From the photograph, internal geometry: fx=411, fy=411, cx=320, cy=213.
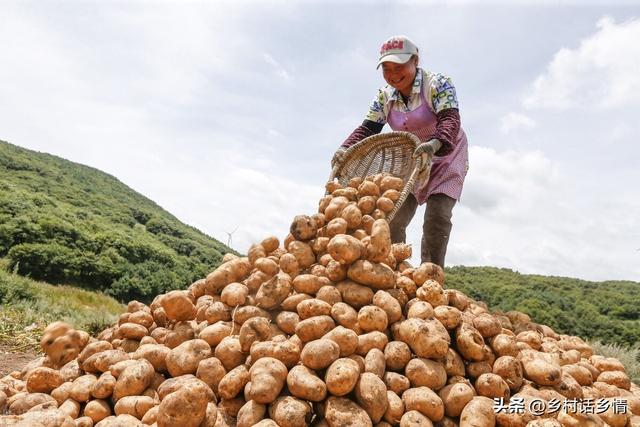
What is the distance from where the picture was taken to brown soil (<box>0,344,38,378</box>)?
4553mm

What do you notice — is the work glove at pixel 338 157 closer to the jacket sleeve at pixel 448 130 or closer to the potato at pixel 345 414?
the jacket sleeve at pixel 448 130

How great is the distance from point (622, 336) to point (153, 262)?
2161cm

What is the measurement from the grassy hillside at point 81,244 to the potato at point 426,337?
40.7 feet

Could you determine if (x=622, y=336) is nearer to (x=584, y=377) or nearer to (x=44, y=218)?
(x=584, y=377)

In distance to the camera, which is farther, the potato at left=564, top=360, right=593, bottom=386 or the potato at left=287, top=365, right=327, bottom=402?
the potato at left=564, top=360, right=593, bottom=386

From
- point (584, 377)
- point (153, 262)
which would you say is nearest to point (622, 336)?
point (584, 377)

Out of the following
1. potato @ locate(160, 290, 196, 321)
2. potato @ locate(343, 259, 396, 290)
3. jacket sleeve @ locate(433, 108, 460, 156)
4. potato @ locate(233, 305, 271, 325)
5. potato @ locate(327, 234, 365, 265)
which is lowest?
potato @ locate(160, 290, 196, 321)

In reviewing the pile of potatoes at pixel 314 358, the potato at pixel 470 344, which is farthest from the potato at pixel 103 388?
the potato at pixel 470 344

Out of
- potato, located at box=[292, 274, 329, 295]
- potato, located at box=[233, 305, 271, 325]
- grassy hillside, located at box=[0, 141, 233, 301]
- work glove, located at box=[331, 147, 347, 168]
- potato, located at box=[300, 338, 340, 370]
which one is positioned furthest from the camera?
grassy hillside, located at box=[0, 141, 233, 301]

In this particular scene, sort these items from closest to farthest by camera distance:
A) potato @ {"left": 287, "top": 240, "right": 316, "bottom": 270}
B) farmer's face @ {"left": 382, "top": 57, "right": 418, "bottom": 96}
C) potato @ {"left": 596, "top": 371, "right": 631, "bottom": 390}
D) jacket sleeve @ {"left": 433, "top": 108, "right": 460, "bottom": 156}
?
potato @ {"left": 596, "top": 371, "right": 631, "bottom": 390}
potato @ {"left": 287, "top": 240, "right": 316, "bottom": 270}
jacket sleeve @ {"left": 433, "top": 108, "right": 460, "bottom": 156}
farmer's face @ {"left": 382, "top": 57, "right": 418, "bottom": 96}

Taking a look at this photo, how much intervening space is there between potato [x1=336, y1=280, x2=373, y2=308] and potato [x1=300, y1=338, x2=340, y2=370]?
0.46 metres

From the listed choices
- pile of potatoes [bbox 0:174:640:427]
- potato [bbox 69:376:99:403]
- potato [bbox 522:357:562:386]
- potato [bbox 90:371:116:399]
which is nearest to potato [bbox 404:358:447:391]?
pile of potatoes [bbox 0:174:640:427]

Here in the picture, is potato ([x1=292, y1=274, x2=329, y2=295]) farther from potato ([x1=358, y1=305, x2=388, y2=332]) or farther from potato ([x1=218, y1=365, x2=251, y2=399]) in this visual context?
potato ([x1=218, y1=365, x2=251, y2=399])

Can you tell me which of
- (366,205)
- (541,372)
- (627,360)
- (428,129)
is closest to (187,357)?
(366,205)
